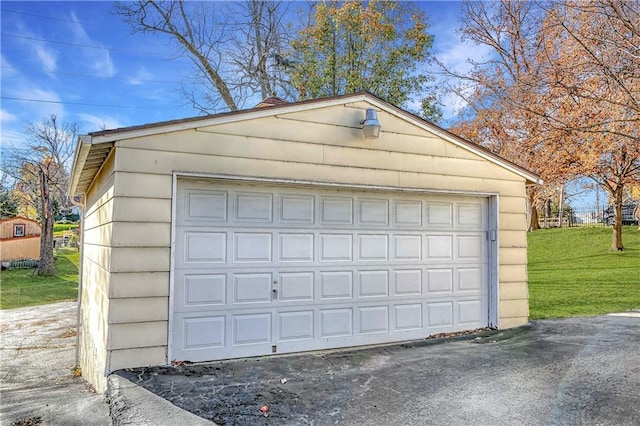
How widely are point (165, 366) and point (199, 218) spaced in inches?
63.4

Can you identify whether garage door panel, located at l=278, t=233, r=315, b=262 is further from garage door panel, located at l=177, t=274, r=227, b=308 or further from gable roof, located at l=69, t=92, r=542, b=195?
gable roof, located at l=69, t=92, r=542, b=195

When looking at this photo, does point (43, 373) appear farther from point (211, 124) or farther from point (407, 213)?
point (407, 213)

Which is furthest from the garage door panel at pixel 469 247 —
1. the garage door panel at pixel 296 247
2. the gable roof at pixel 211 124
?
the garage door panel at pixel 296 247

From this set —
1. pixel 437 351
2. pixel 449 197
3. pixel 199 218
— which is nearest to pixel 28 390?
pixel 199 218

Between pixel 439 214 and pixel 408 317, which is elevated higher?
pixel 439 214

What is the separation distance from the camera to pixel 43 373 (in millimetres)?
7305

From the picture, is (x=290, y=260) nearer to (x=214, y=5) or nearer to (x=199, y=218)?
(x=199, y=218)

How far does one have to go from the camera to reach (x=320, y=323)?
5539 millimetres

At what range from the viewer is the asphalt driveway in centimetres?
350

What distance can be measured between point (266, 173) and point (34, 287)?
1625cm

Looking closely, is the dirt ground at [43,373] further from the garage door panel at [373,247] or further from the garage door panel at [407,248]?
the garage door panel at [407,248]

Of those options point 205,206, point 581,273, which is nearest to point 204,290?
point 205,206

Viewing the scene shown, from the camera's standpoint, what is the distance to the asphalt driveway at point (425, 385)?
3502 millimetres

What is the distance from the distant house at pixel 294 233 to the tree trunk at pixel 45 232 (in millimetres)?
14255
